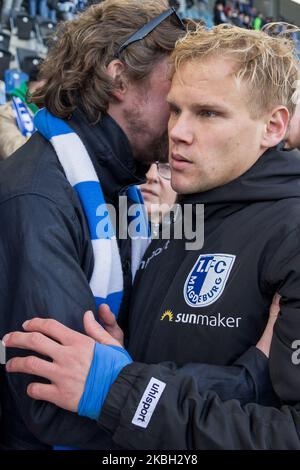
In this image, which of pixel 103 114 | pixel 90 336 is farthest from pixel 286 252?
pixel 103 114

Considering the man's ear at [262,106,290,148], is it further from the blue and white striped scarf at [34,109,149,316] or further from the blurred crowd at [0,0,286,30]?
the blurred crowd at [0,0,286,30]

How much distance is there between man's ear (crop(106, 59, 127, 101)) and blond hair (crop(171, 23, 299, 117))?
0.91 feet

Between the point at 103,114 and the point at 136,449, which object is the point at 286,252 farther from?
the point at 103,114

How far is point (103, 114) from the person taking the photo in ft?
5.63

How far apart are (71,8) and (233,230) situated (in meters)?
9.46

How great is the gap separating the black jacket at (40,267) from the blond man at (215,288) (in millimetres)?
73

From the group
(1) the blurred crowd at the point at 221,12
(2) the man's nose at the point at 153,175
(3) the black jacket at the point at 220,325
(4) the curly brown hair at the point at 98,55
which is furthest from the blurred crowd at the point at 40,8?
(3) the black jacket at the point at 220,325

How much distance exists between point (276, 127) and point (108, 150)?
0.49 metres

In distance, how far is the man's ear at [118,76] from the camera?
5.70 feet

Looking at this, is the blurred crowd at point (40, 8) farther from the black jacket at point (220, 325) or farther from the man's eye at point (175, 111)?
the black jacket at point (220, 325)

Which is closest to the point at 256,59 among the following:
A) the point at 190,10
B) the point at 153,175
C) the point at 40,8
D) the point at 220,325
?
the point at 220,325

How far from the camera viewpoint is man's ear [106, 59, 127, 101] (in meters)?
1.74

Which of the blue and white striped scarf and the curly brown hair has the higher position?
the curly brown hair

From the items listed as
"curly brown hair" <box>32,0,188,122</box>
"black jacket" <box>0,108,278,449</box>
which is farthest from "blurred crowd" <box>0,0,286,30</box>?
"black jacket" <box>0,108,278,449</box>
